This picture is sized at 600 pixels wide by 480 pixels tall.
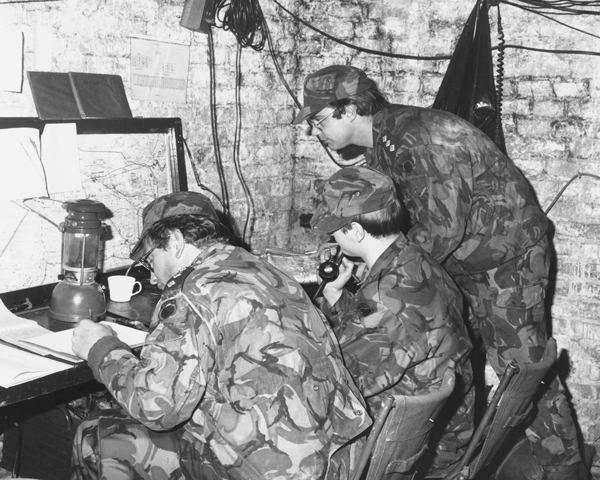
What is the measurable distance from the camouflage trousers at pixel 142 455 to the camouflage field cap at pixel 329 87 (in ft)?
4.63

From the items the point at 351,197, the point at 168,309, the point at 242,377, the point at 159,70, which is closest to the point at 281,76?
the point at 159,70

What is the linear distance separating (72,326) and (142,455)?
63 cm

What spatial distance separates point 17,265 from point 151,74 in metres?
0.99

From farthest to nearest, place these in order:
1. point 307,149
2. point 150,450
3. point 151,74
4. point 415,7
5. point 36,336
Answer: point 307,149
point 415,7
point 151,74
point 36,336
point 150,450

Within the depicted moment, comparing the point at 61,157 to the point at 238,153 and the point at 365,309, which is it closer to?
the point at 238,153

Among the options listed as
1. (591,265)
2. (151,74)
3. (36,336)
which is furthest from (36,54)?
(591,265)

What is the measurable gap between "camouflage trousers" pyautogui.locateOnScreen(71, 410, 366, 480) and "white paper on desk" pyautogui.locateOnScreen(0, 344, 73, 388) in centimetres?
22

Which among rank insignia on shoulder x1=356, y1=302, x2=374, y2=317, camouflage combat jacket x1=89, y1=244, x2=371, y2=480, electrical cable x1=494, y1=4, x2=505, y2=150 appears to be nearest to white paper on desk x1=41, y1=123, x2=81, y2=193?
camouflage combat jacket x1=89, y1=244, x2=371, y2=480

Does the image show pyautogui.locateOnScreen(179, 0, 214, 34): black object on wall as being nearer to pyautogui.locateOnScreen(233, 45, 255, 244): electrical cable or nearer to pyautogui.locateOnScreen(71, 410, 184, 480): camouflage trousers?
pyautogui.locateOnScreen(233, 45, 255, 244): electrical cable

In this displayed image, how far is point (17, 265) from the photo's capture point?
117 inches

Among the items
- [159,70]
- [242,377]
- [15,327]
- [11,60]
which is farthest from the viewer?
[159,70]

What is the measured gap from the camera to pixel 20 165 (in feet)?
9.48

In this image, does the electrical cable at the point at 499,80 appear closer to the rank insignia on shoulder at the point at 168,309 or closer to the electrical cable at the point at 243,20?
the electrical cable at the point at 243,20

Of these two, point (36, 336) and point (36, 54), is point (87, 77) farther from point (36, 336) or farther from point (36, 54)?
point (36, 336)
